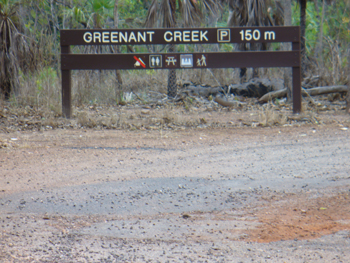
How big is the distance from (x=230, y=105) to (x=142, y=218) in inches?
364

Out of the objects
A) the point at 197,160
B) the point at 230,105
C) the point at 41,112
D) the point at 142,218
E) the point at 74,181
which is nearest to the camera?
the point at 142,218

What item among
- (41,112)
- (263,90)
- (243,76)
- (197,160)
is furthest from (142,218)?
(243,76)

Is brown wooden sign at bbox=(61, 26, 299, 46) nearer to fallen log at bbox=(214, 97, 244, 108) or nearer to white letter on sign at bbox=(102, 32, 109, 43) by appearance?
white letter on sign at bbox=(102, 32, 109, 43)

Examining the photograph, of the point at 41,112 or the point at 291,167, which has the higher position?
the point at 41,112

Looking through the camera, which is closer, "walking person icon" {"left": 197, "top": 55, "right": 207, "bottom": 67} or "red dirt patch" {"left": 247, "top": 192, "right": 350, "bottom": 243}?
"red dirt patch" {"left": 247, "top": 192, "right": 350, "bottom": 243}

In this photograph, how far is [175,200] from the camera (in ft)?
14.4

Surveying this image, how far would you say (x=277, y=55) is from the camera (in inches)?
404

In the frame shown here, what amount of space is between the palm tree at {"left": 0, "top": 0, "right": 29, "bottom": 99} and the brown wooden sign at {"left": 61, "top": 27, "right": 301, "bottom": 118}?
1680 mm

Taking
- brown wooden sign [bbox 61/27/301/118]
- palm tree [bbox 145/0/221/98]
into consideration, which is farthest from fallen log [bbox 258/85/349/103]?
brown wooden sign [bbox 61/27/301/118]

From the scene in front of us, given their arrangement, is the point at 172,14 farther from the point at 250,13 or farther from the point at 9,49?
the point at 9,49

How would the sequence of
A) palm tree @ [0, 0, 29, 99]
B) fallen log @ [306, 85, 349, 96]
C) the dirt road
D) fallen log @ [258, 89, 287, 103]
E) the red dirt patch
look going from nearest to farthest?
the dirt road
the red dirt patch
palm tree @ [0, 0, 29, 99]
fallen log @ [306, 85, 349, 96]
fallen log @ [258, 89, 287, 103]

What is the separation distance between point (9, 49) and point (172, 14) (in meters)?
5.27

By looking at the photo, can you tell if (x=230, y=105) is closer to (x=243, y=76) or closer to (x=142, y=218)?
(x=243, y=76)

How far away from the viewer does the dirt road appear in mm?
3152
